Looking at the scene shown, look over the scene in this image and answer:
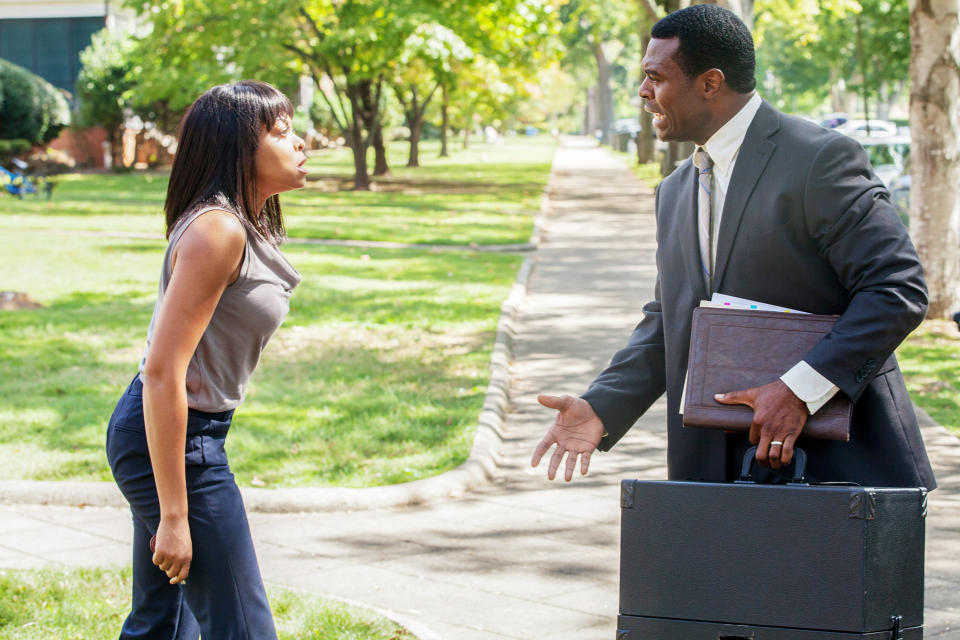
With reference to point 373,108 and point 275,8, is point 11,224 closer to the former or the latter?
point 275,8

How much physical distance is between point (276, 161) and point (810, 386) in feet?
4.63

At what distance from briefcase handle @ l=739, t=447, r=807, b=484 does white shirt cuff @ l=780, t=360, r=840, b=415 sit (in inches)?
4.9

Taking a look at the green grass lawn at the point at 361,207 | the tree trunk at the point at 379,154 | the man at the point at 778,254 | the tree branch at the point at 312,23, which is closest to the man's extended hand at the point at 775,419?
the man at the point at 778,254

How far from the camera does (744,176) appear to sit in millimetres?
2777

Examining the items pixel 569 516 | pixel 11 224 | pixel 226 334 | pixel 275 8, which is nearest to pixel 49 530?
pixel 569 516

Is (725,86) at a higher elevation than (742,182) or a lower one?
higher

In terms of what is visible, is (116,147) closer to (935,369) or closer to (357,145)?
(357,145)

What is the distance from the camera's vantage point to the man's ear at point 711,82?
9.20 feet

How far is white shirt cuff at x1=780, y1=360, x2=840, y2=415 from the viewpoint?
8.37 feet

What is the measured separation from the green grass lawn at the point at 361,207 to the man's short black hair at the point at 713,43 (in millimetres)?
15369

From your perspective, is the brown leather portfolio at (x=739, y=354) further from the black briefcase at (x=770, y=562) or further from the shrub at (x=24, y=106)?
the shrub at (x=24, y=106)

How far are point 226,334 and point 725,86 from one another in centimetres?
137

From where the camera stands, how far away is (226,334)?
2764 millimetres

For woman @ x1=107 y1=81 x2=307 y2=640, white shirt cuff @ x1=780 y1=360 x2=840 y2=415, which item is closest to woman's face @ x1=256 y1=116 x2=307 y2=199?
woman @ x1=107 y1=81 x2=307 y2=640
